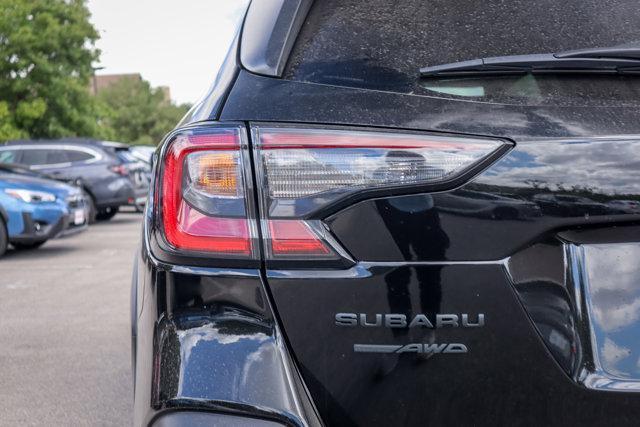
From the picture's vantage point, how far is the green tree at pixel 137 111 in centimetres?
7456

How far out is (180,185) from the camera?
1.78 m

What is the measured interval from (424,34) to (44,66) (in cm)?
3053

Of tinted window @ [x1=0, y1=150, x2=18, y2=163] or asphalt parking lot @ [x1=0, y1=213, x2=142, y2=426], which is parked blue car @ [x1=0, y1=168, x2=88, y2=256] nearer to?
asphalt parking lot @ [x1=0, y1=213, x2=142, y2=426]

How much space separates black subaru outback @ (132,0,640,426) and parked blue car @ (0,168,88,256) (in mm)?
9880

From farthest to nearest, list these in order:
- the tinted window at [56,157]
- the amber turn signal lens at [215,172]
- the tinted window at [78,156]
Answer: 1. the tinted window at [78,156]
2. the tinted window at [56,157]
3. the amber turn signal lens at [215,172]

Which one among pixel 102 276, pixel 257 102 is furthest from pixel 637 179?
pixel 102 276

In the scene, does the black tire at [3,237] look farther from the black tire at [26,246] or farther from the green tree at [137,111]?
the green tree at [137,111]

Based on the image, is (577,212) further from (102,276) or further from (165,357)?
(102,276)

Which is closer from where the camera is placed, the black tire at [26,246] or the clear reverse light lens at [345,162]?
the clear reverse light lens at [345,162]

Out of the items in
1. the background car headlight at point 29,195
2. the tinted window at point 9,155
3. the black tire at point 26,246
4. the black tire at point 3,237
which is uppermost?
the tinted window at point 9,155

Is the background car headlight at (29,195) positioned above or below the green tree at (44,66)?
below

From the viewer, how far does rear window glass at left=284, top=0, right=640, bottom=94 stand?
1.79 metres

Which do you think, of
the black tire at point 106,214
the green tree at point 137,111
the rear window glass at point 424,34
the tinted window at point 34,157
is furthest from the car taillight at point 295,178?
the green tree at point 137,111

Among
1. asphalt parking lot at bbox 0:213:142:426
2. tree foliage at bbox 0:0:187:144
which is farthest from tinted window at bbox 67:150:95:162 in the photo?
tree foliage at bbox 0:0:187:144
